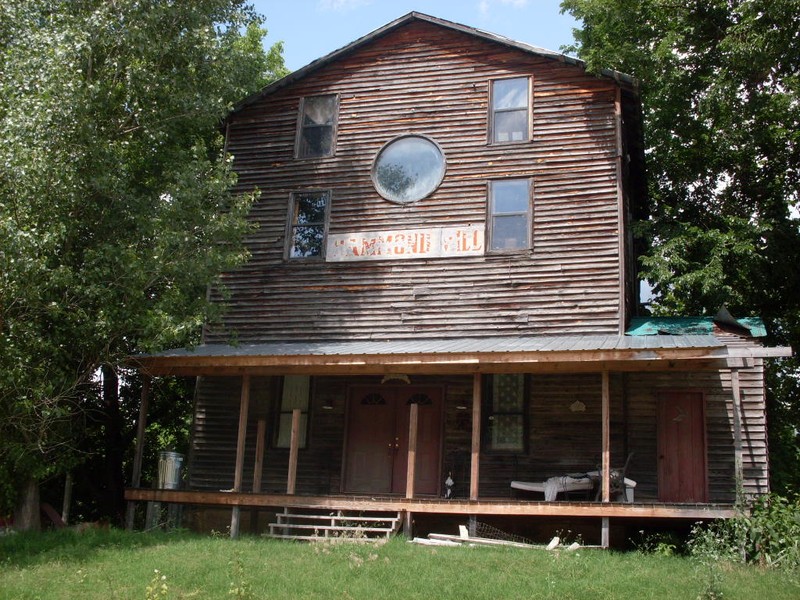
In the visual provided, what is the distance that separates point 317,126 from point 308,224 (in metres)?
2.13

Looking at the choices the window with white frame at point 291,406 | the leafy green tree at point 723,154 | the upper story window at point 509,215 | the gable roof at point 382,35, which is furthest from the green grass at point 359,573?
the gable roof at point 382,35

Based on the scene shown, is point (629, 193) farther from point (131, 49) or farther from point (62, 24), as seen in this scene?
point (62, 24)

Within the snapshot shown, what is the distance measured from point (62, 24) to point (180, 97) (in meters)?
2.33

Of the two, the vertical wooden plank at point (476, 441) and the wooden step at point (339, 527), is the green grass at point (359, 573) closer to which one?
the wooden step at point (339, 527)

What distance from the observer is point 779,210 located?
20078mm

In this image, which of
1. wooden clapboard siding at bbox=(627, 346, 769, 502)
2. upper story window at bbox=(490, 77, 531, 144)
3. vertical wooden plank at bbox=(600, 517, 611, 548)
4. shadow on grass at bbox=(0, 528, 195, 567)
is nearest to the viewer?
shadow on grass at bbox=(0, 528, 195, 567)

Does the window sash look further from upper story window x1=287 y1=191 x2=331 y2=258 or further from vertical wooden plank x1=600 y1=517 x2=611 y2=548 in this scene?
upper story window x1=287 y1=191 x2=331 y2=258

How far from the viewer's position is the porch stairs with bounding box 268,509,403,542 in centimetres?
1363

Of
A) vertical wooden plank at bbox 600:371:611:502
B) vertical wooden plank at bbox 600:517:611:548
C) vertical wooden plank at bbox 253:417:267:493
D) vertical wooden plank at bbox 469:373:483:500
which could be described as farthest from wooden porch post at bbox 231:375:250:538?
vertical wooden plank at bbox 600:371:611:502

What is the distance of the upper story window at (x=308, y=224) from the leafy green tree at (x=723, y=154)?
5.97 metres

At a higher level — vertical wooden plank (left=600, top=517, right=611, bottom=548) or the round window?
the round window

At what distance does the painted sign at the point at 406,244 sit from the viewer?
16609 mm

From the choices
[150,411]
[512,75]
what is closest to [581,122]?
[512,75]

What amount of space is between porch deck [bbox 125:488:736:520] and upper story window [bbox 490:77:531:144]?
682 centimetres
